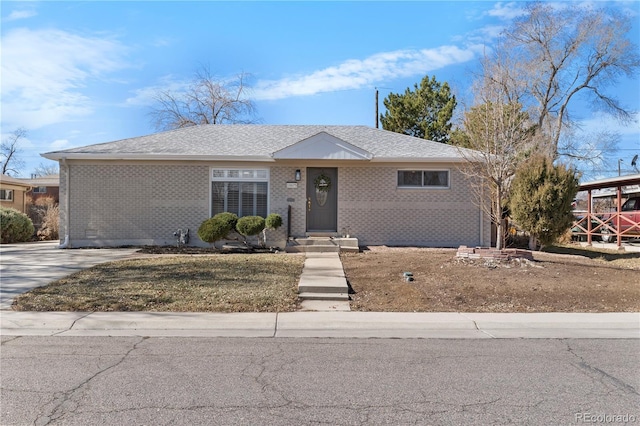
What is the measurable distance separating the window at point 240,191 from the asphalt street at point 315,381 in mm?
10066

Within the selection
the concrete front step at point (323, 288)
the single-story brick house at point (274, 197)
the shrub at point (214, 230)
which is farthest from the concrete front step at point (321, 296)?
the single-story brick house at point (274, 197)

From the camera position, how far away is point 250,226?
47.9 feet

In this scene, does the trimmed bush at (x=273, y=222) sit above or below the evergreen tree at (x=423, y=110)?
below

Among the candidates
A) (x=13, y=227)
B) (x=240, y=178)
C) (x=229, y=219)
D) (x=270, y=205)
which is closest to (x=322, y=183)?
(x=270, y=205)

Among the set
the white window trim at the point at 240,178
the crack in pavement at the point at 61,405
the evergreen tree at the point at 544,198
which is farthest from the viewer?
the white window trim at the point at 240,178

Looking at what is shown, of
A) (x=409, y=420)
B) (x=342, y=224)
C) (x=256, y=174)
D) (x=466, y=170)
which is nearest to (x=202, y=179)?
(x=256, y=174)

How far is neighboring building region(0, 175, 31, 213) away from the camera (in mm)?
28169

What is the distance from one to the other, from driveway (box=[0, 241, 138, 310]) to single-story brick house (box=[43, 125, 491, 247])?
1504 mm

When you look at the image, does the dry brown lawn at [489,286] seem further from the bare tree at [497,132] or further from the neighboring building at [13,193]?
the neighboring building at [13,193]

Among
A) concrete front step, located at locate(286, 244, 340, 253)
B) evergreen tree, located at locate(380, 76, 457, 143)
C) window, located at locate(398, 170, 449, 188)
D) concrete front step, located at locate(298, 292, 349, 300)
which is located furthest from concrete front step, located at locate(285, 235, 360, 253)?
evergreen tree, located at locate(380, 76, 457, 143)

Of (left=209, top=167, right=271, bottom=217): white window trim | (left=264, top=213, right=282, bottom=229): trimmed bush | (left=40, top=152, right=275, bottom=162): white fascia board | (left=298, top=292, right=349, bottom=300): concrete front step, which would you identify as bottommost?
(left=298, top=292, right=349, bottom=300): concrete front step

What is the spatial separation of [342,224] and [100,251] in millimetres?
7981
